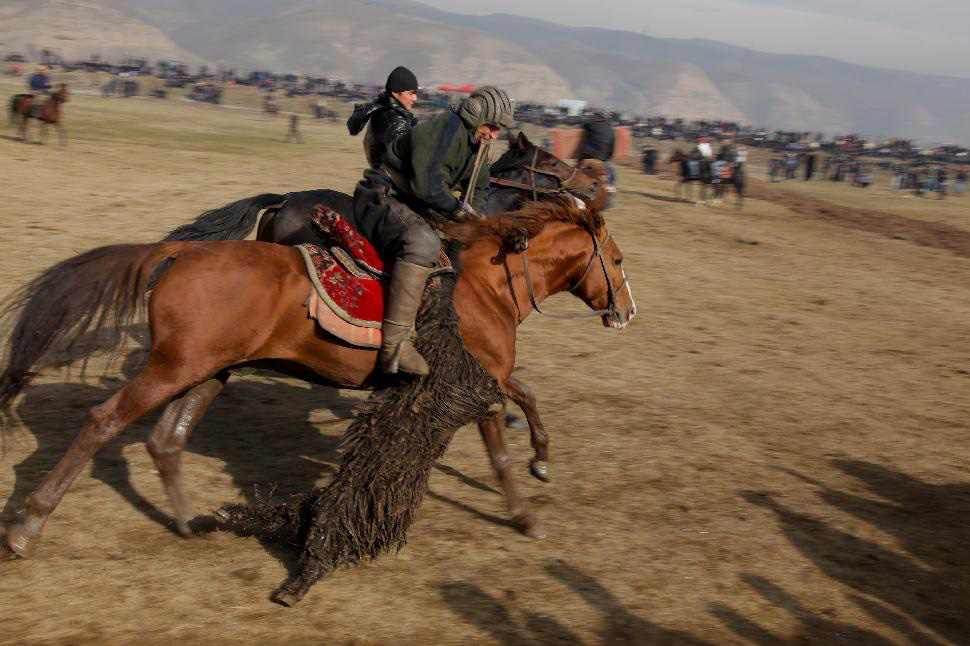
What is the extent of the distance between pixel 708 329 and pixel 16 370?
880 cm

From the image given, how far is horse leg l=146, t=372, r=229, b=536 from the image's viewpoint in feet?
18.6

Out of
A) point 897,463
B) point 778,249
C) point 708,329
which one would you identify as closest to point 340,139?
point 778,249

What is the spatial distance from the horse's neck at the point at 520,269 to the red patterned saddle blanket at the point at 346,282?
1.50ft

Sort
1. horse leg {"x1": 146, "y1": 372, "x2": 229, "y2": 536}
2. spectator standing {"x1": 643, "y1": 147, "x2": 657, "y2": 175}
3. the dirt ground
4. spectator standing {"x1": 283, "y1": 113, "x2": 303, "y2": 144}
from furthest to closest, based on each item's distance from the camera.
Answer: spectator standing {"x1": 643, "y1": 147, "x2": 657, "y2": 175}
spectator standing {"x1": 283, "y1": 113, "x2": 303, "y2": 144}
horse leg {"x1": 146, "y1": 372, "x2": 229, "y2": 536}
the dirt ground

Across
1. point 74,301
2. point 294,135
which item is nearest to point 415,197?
point 74,301

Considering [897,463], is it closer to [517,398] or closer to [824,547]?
[824,547]

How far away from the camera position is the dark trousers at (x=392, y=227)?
554 centimetres

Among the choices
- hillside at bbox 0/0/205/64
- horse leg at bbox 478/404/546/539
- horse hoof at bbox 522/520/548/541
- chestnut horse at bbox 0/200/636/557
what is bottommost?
horse hoof at bbox 522/520/548/541

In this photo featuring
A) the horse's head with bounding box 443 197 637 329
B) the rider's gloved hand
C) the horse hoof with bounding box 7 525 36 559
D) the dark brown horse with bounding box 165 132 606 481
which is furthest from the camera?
the dark brown horse with bounding box 165 132 606 481

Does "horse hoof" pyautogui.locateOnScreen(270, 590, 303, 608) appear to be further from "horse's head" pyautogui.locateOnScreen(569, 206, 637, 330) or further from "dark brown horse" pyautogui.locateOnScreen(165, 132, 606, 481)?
"horse's head" pyautogui.locateOnScreen(569, 206, 637, 330)

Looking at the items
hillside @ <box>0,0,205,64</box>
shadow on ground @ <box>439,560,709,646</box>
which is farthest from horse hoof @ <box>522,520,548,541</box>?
hillside @ <box>0,0,205,64</box>

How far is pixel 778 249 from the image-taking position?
19.3 meters

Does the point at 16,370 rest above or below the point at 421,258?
below

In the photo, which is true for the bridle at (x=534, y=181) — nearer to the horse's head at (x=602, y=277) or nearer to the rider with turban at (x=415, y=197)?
the horse's head at (x=602, y=277)
